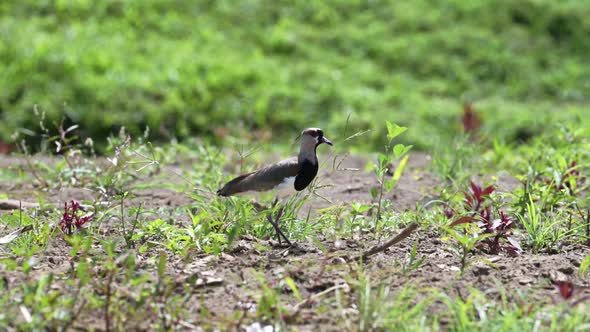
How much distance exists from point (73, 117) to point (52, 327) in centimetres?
583

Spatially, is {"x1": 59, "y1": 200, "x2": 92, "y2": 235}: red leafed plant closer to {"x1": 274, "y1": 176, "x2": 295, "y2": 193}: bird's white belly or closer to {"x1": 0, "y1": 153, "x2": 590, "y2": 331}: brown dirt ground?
{"x1": 0, "y1": 153, "x2": 590, "y2": 331}: brown dirt ground

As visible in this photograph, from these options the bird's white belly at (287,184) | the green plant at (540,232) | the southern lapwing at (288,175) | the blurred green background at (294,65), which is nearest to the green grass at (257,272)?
the green plant at (540,232)

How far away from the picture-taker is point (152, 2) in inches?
457

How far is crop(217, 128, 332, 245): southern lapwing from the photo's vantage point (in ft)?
14.0

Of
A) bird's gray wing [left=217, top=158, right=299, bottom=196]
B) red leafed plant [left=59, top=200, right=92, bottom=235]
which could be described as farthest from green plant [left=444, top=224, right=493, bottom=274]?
red leafed plant [left=59, top=200, right=92, bottom=235]

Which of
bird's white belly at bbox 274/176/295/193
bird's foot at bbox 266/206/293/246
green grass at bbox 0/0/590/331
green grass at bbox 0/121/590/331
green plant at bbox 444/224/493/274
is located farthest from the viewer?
bird's white belly at bbox 274/176/295/193

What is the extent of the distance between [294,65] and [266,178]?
669 centimetres

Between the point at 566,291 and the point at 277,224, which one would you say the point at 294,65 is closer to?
the point at 277,224

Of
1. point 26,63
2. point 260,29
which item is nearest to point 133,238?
point 26,63

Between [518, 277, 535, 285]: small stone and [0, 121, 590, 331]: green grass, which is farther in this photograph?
[518, 277, 535, 285]: small stone

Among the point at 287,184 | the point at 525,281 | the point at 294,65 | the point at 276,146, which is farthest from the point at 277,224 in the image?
the point at 294,65

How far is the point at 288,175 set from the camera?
4281 millimetres

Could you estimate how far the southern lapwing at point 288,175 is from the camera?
14.0ft

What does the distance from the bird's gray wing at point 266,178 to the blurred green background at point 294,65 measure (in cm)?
367
